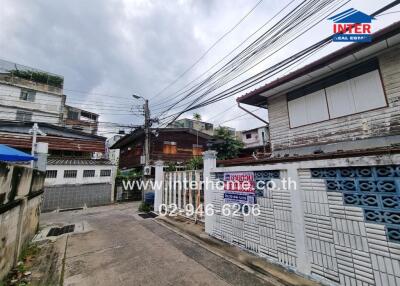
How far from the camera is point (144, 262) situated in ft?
14.1

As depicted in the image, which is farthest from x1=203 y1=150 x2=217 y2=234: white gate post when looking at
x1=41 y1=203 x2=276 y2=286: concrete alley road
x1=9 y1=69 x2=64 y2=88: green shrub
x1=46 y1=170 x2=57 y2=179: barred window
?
x1=9 y1=69 x2=64 y2=88: green shrub

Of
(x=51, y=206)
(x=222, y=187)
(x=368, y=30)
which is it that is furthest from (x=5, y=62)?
(x=368, y=30)

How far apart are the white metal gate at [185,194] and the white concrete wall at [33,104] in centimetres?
1756

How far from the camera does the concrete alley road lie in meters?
3.55

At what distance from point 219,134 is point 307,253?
14144mm

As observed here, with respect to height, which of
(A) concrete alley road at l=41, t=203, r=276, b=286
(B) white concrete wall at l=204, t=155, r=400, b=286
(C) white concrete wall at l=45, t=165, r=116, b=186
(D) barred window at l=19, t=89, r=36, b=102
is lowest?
(A) concrete alley road at l=41, t=203, r=276, b=286

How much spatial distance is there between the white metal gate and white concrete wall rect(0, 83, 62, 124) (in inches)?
691

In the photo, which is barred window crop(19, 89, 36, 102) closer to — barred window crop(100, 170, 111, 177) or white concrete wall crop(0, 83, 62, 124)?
white concrete wall crop(0, 83, 62, 124)

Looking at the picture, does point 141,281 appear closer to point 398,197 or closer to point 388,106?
point 398,197

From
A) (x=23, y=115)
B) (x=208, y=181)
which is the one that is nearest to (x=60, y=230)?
(x=208, y=181)

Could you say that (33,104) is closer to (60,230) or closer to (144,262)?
(60,230)

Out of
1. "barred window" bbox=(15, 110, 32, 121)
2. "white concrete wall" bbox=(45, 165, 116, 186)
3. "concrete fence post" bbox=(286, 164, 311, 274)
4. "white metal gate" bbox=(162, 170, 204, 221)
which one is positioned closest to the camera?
"concrete fence post" bbox=(286, 164, 311, 274)

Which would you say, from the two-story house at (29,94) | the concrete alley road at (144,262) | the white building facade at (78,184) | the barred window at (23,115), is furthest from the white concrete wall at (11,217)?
→ the barred window at (23,115)

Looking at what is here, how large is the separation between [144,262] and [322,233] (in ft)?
12.3
